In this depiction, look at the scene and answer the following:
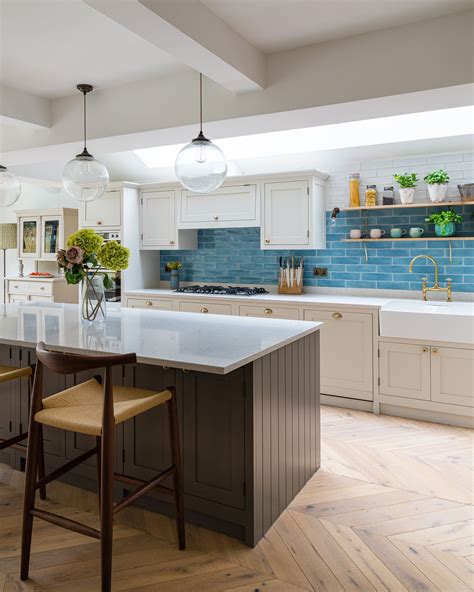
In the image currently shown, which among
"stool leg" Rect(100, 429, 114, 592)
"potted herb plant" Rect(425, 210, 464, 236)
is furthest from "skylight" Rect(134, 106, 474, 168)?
"stool leg" Rect(100, 429, 114, 592)

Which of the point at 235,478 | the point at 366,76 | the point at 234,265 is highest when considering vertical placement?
the point at 366,76

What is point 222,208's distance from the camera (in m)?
5.08

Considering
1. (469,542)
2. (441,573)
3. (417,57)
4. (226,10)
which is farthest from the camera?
(417,57)

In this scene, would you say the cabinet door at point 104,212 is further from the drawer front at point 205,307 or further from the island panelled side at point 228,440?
the island panelled side at point 228,440

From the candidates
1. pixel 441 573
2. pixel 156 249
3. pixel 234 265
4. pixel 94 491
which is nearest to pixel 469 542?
pixel 441 573

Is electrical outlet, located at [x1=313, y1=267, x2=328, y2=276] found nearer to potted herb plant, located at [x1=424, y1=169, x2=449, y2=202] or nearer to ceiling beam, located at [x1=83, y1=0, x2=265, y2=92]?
potted herb plant, located at [x1=424, y1=169, x2=449, y2=202]

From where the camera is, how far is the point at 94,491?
276 cm

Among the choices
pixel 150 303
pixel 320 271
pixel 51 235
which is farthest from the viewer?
pixel 51 235

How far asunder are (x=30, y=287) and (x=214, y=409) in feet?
15.8

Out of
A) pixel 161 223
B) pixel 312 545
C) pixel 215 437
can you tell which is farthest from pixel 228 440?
pixel 161 223

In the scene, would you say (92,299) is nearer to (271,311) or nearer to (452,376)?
(271,311)

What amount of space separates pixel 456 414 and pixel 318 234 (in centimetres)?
203

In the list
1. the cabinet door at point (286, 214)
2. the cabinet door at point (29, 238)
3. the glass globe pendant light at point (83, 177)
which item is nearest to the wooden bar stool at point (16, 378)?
the glass globe pendant light at point (83, 177)

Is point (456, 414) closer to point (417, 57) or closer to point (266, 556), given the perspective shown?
point (266, 556)
